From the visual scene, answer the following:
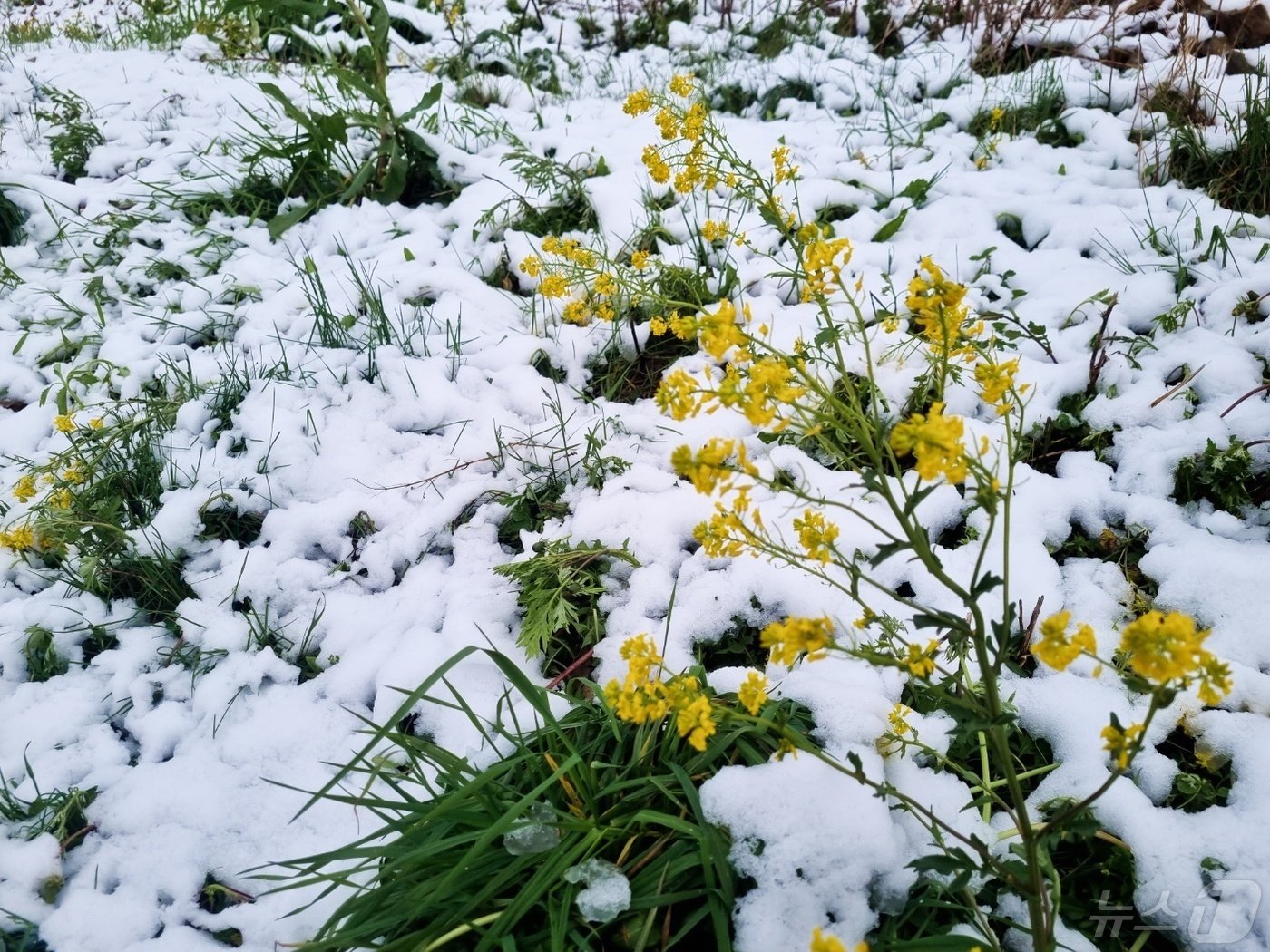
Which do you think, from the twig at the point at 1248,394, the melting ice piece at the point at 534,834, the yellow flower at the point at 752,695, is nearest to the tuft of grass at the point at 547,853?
the melting ice piece at the point at 534,834

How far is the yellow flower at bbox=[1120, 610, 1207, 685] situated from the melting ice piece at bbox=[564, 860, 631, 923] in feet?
2.66

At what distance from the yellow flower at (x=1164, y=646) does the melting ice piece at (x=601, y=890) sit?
2.66 feet

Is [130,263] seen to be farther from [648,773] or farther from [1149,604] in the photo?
[1149,604]

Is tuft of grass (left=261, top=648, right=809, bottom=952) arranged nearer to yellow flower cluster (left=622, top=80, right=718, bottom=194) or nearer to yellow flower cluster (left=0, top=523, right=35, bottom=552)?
yellow flower cluster (left=622, top=80, right=718, bottom=194)

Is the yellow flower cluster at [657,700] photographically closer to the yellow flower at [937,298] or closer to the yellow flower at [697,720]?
the yellow flower at [697,720]

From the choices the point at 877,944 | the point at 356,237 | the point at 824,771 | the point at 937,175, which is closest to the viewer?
the point at 877,944

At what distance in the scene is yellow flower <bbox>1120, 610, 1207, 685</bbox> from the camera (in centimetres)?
66

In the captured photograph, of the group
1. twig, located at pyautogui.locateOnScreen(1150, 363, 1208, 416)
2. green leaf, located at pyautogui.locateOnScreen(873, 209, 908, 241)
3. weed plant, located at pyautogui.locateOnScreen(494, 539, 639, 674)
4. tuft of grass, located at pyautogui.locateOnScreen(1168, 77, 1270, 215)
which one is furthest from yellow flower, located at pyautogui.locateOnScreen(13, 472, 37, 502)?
tuft of grass, located at pyautogui.locateOnScreen(1168, 77, 1270, 215)

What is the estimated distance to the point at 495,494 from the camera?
199 cm

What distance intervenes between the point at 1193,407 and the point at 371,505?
2.17m

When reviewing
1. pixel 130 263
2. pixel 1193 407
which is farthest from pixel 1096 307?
pixel 130 263

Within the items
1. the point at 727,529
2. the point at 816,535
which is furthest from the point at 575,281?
the point at 816,535

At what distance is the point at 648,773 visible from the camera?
4.29ft

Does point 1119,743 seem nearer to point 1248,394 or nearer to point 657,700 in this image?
point 657,700
